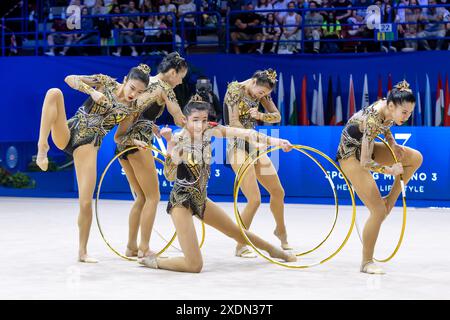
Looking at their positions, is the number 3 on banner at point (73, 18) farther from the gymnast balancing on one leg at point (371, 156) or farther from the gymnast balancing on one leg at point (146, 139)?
the gymnast balancing on one leg at point (371, 156)

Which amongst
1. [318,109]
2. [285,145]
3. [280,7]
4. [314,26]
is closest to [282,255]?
[285,145]

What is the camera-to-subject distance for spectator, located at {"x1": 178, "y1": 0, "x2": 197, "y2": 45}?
42.6 ft

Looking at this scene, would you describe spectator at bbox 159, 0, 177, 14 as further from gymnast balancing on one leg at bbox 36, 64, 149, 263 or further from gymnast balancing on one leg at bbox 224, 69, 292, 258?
gymnast balancing on one leg at bbox 36, 64, 149, 263

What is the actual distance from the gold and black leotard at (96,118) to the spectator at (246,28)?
20.6ft

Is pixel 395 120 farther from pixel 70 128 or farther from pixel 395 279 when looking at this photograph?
pixel 70 128

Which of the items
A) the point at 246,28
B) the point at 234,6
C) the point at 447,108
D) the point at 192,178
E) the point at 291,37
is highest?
the point at 234,6

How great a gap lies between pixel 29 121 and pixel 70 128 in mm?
6485

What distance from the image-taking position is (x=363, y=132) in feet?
19.2

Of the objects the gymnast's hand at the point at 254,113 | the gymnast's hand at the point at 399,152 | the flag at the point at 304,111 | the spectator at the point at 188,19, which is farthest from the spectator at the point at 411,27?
the gymnast's hand at the point at 399,152

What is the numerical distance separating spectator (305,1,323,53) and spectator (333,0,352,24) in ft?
0.91

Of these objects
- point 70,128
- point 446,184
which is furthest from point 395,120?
point 446,184

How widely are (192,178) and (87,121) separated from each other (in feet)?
3.29

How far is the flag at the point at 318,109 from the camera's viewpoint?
12.1m

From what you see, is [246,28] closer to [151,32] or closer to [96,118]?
[151,32]
